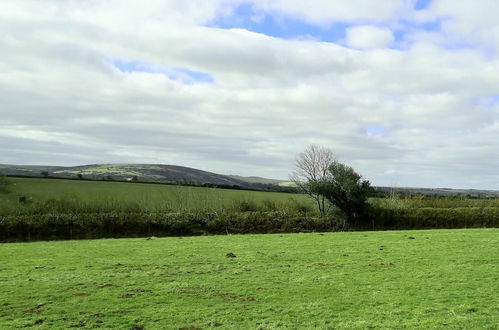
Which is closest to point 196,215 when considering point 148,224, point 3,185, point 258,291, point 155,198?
point 148,224

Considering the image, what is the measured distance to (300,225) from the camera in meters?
53.4

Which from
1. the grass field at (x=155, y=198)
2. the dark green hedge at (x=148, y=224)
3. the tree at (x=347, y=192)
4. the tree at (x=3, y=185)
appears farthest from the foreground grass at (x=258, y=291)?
the tree at (x=3, y=185)

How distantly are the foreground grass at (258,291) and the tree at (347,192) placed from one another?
33.5 meters

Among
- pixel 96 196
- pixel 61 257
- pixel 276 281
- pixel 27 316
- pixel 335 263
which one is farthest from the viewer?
pixel 96 196

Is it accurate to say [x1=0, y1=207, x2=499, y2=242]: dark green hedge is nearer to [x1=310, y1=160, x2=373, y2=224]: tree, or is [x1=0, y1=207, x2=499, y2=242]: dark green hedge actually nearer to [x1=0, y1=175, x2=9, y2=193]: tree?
[x1=310, y1=160, x2=373, y2=224]: tree

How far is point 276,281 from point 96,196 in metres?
54.7

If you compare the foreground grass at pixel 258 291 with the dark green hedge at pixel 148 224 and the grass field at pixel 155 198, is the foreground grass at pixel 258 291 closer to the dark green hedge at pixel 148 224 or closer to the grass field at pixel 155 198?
the dark green hedge at pixel 148 224

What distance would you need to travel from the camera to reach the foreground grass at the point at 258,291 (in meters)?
10.2

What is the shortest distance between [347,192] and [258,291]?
44.4 meters

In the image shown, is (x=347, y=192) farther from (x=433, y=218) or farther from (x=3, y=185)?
(x=3, y=185)

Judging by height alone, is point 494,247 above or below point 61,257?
above

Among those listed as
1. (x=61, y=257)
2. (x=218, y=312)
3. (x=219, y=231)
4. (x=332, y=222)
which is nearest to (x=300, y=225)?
(x=332, y=222)

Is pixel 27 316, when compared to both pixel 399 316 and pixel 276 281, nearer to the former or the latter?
pixel 276 281

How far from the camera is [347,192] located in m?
56.2
